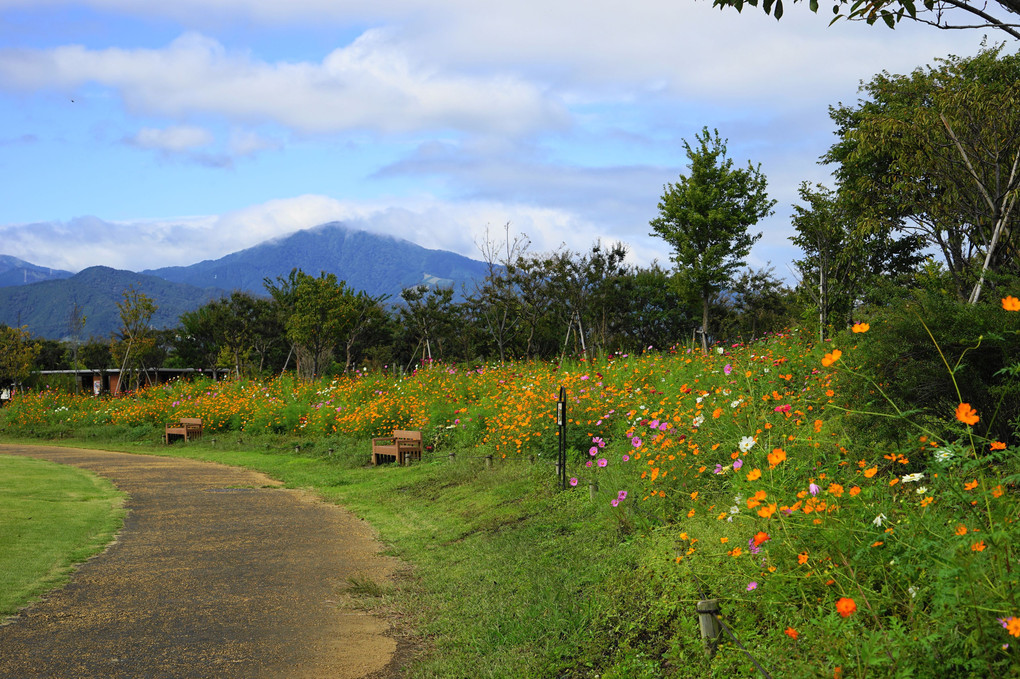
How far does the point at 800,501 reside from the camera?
12.6 feet

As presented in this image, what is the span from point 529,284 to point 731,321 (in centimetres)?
1305

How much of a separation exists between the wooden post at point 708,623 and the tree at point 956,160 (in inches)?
349

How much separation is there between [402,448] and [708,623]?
30.9 feet

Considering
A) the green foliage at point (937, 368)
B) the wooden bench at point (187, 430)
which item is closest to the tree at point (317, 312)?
the wooden bench at point (187, 430)

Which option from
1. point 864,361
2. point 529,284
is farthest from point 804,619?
point 529,284

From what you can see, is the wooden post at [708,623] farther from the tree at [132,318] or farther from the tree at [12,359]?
the tree at [12,359]

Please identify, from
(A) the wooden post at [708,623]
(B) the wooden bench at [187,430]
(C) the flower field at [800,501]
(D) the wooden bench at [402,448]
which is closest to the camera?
(C) the flower field at [800,501]

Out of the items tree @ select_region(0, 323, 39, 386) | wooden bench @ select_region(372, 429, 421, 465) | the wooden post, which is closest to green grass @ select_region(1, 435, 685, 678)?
the wooden post

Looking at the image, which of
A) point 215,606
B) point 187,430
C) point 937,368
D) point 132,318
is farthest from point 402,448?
point 132,318

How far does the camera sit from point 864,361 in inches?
223

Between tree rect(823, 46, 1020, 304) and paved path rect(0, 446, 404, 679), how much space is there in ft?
30.4

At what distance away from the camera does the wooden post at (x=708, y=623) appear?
386cm

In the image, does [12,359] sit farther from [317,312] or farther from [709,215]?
[709,215]

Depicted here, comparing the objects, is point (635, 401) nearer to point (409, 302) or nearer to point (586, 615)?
point (586, 615)
